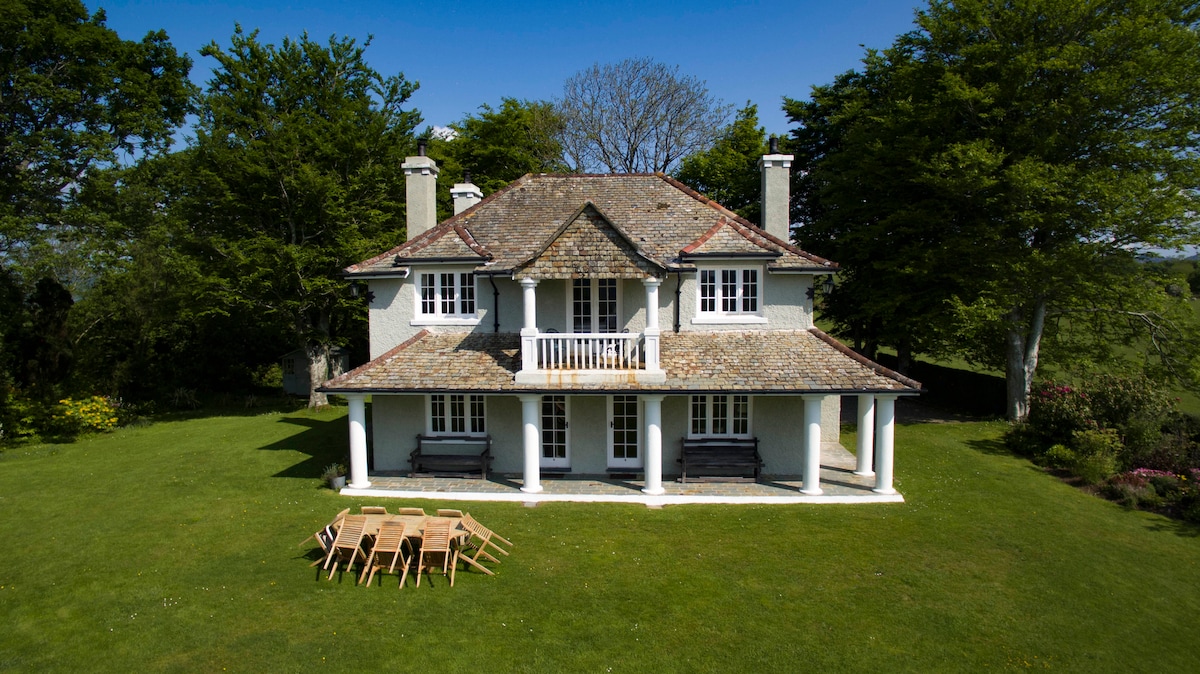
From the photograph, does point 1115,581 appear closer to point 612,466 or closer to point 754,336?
point 754,336

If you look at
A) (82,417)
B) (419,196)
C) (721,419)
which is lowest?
(82,417)

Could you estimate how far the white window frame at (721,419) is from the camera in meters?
17.4

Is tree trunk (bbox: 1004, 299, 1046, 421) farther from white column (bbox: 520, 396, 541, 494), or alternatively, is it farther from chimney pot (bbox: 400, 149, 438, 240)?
chimney pot (bbox: 400, 149, 438, 240)

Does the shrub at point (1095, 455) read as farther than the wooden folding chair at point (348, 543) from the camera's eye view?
Yes

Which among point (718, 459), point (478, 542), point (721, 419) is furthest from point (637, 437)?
point (478, 542)

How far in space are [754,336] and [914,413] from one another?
15225 mm

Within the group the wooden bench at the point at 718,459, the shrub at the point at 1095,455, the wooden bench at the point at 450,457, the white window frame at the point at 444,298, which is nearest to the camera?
the wooden bench at the point at 718,459

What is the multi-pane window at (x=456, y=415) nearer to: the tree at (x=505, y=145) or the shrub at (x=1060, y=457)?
the shrub at (x=1060, y=457)

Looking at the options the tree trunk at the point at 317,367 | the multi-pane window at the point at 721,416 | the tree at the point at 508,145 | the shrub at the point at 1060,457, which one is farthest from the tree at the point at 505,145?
the shrub at the point at 1060,457

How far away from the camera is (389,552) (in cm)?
1162

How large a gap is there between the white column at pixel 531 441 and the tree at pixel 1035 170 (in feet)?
56.3

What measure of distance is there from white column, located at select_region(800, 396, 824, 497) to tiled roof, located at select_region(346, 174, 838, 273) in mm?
4331

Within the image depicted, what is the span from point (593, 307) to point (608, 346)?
4.89 feet

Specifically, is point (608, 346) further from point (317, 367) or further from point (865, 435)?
point (317, 367)
